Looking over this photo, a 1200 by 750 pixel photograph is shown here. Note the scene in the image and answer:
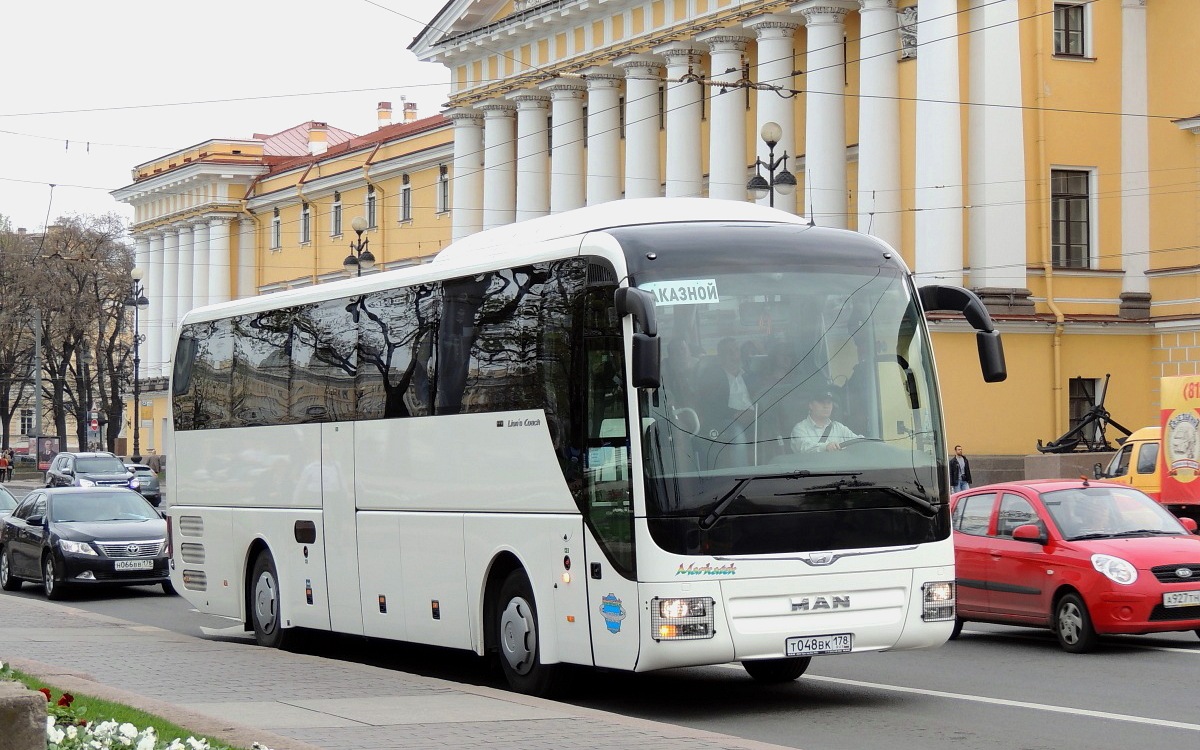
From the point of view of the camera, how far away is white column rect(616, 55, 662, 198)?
5062 centimetres

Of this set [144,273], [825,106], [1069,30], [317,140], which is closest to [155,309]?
[144,273]

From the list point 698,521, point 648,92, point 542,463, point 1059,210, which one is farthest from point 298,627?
point 648,92

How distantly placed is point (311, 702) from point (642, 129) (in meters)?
40.5

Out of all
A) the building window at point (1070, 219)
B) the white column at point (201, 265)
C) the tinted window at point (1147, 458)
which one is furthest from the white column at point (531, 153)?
the tinted window at point (1147, 458)

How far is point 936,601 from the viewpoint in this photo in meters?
11.9

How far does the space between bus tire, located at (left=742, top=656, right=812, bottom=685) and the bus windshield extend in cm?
188

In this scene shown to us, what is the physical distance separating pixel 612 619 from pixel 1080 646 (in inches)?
227

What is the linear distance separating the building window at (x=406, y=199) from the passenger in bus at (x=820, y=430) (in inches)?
2272

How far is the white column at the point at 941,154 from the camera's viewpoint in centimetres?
3947

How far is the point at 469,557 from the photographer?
1332 cm

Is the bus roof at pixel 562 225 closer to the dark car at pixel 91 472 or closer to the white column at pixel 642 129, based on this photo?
the white column at pixel 642 129

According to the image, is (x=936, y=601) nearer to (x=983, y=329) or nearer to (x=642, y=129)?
(x=983, y=329)

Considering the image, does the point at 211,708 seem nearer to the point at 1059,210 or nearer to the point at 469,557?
the point at 469,557

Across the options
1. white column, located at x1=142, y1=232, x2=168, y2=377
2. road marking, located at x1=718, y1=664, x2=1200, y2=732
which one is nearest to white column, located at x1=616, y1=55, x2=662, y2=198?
road marking, located at x1=718, y1=664, x2=1200, y2=732
